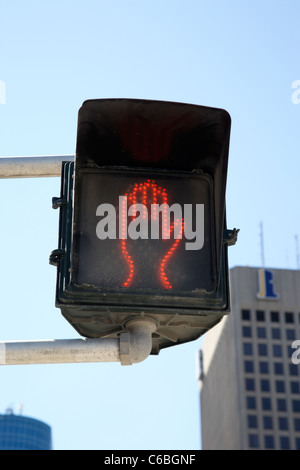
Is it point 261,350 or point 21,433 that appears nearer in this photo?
point 261,350

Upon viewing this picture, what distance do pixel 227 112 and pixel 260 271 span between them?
118234 millimetres

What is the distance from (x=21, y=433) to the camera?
5719 inches

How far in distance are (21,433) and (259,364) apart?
44.8m

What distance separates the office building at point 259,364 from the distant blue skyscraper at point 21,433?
32.7m

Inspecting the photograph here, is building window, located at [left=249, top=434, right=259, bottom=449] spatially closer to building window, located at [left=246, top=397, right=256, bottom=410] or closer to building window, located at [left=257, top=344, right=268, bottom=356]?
building window, located at [left=246, top=397, right=256, bottom=410]

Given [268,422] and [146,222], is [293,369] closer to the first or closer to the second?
[268,422]

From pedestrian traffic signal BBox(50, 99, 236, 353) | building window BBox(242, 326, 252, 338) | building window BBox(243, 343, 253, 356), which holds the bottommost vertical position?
pedestrian traffic signal BBox(50, 99, 236, 353)

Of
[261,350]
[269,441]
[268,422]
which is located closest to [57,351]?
[269,441]

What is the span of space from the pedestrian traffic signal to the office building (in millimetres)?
107832

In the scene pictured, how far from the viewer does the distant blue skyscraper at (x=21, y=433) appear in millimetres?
144125

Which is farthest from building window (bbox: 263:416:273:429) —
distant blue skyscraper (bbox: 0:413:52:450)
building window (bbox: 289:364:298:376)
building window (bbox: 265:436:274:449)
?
distant blue skyscraper (bbox: 0:413:52:450)

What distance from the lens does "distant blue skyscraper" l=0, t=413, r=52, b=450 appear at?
144 metres

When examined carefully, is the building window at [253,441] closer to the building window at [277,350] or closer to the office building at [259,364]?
the office building at [259,364]

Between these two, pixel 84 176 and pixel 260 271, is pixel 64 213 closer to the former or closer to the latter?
pixel 84 176
